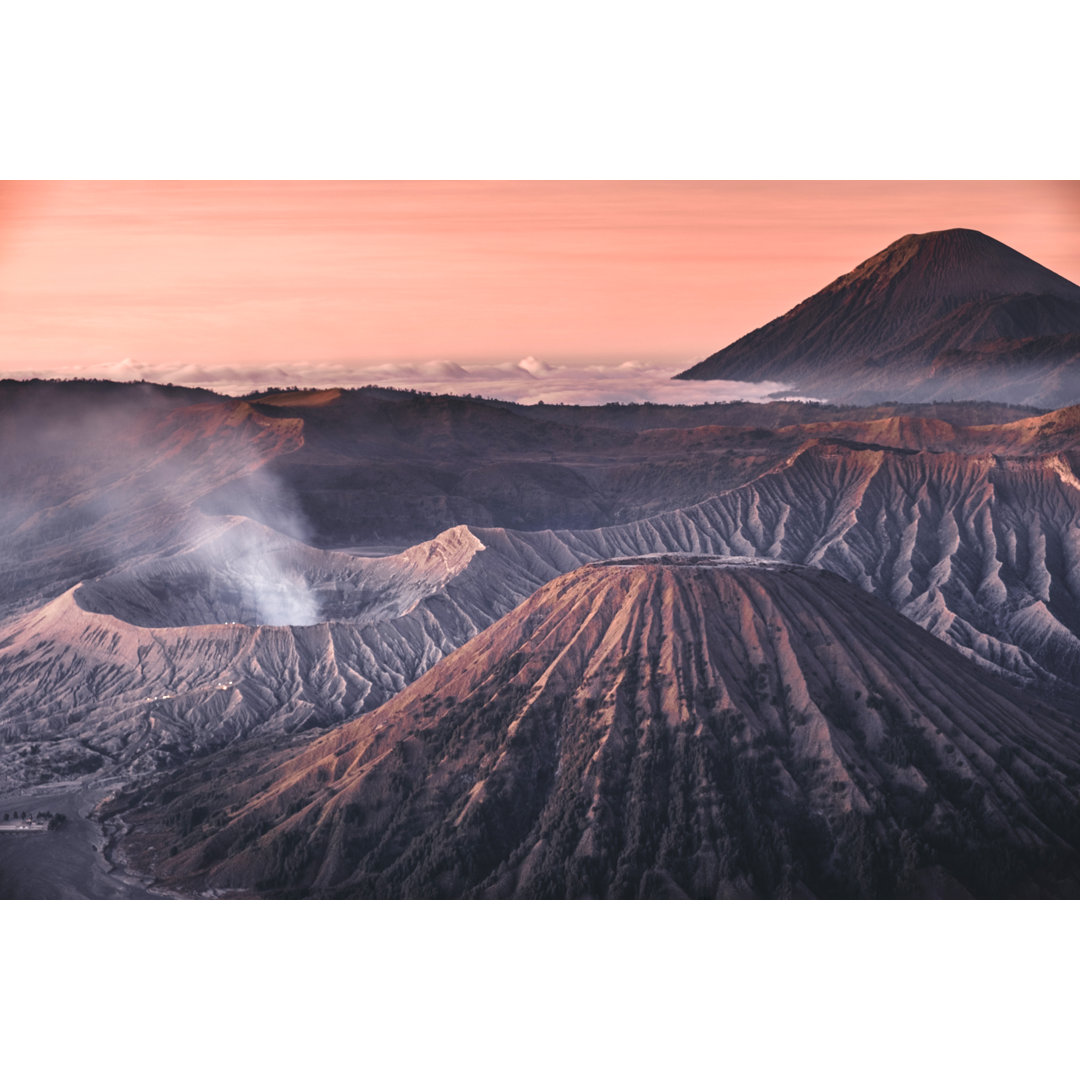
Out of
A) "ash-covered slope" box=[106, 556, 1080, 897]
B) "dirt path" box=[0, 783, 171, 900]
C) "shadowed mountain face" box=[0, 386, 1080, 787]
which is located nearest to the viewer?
"ash-covered slope" box=[106, 556, 1080, 897]

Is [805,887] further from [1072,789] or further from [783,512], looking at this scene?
[783,512]

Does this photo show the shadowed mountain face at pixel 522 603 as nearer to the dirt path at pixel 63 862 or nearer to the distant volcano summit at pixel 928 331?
the dirt path at pixel 63 862

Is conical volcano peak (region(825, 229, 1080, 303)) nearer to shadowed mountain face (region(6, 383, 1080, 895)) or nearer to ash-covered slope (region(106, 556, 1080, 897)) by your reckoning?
shadowed mountain face (region(6, 383, 1080, 895))

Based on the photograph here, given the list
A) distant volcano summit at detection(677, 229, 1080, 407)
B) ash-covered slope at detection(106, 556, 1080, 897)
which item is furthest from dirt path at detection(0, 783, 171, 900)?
distant volcano summit at detection(677, 229, 1080, 407)

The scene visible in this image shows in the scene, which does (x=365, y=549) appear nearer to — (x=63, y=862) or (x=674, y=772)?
(x=63, y=862)

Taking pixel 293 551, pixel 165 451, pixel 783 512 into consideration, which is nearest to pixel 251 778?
pixel 293 551

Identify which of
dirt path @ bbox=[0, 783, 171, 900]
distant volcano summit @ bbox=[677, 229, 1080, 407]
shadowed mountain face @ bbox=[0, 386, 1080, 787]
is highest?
distant volcano summit @ bbox=[677, 229, 1080, 407]
